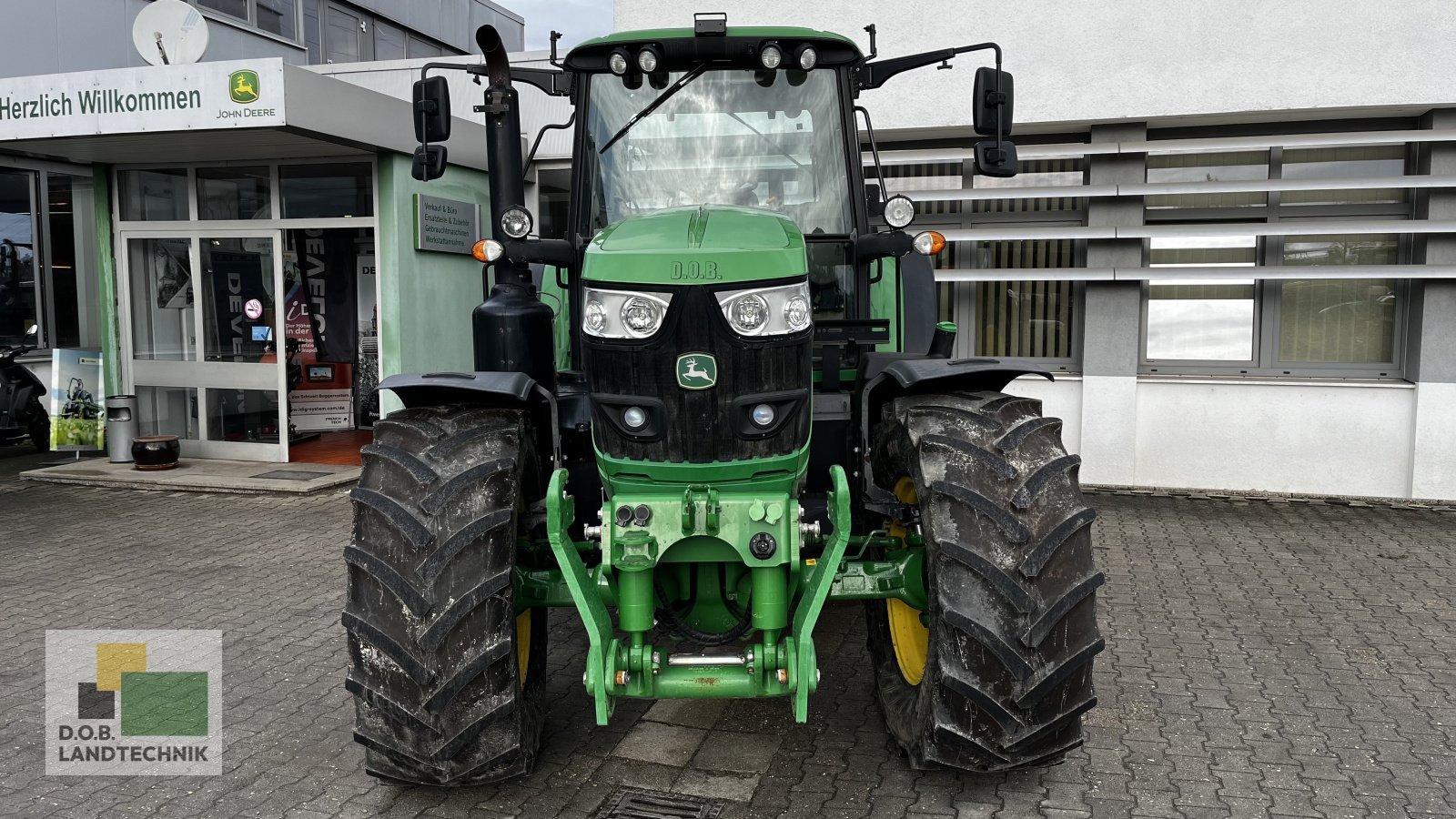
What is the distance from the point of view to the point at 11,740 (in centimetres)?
416

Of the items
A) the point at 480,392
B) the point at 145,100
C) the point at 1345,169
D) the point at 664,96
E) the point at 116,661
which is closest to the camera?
the point at 480,392

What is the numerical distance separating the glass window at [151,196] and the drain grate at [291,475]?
2.74 meters

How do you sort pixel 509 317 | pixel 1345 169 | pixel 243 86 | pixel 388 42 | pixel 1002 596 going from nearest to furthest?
pixel 1002 596 < pixel 509 317 < pixel 243 86 < pixel 1345 169 < pixel 388 42

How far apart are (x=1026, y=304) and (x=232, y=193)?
7.38m

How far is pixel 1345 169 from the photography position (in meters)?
8.96

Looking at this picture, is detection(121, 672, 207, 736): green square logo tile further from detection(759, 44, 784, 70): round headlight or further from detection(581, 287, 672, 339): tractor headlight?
detection(759, 44, 784, 70): round headlight

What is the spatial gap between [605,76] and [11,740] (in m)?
3.35

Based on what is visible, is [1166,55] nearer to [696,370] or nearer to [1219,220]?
[1219,220]

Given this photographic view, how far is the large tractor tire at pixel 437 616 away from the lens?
3.30 m

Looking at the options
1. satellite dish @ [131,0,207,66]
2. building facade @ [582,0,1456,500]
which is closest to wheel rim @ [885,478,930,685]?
building facade @ [582,0,1456,500]

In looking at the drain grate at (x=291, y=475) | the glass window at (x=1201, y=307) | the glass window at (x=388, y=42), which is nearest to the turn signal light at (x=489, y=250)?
the drain grate at (x=291, y=475)

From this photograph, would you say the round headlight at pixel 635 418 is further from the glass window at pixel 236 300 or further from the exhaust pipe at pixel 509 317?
the glass window at pixel 236 300

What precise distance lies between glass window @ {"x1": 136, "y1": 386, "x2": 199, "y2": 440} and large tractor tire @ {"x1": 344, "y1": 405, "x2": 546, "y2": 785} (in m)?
8.27

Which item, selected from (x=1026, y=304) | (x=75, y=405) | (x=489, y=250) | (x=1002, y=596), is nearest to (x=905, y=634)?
(x=1002, y=596)
